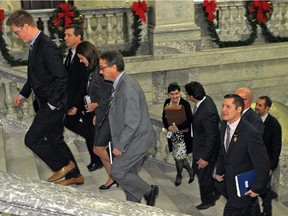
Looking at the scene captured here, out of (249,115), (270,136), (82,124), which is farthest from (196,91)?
(82,124)

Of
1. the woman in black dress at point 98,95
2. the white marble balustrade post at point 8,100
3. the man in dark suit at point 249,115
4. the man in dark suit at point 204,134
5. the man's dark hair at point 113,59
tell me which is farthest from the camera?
the white marble balustrade post at point 8,100

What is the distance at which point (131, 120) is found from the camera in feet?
12.2

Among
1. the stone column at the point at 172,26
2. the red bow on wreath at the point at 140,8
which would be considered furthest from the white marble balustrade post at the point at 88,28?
the stone column at the point at 172,26

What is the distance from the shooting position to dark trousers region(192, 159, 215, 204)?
4.77 meters

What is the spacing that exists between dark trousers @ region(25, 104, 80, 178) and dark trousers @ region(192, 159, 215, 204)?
1.37 m

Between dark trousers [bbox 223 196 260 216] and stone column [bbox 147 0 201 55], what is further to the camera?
stone column [bbox 147 0 201 55]

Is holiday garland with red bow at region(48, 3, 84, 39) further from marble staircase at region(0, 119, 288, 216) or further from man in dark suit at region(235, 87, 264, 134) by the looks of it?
man in dark suit at region(235, 87, 264, 134)

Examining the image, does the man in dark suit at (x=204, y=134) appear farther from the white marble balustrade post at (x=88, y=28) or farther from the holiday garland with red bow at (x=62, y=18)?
the white marble balustrade post at (x=88, y=28)

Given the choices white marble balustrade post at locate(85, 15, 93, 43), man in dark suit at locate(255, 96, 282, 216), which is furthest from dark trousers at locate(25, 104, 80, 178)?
white marble balustrade post at locate(85, 15, 93, 43)

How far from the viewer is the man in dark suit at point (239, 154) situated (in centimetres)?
364

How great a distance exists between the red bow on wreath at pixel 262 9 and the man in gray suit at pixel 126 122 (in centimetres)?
585

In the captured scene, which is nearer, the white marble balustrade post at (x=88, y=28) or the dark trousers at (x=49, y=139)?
the dark trousers at (x=49, y=139)

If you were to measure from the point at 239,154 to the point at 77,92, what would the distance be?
6.68ft

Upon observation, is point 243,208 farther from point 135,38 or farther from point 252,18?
point 252,18
